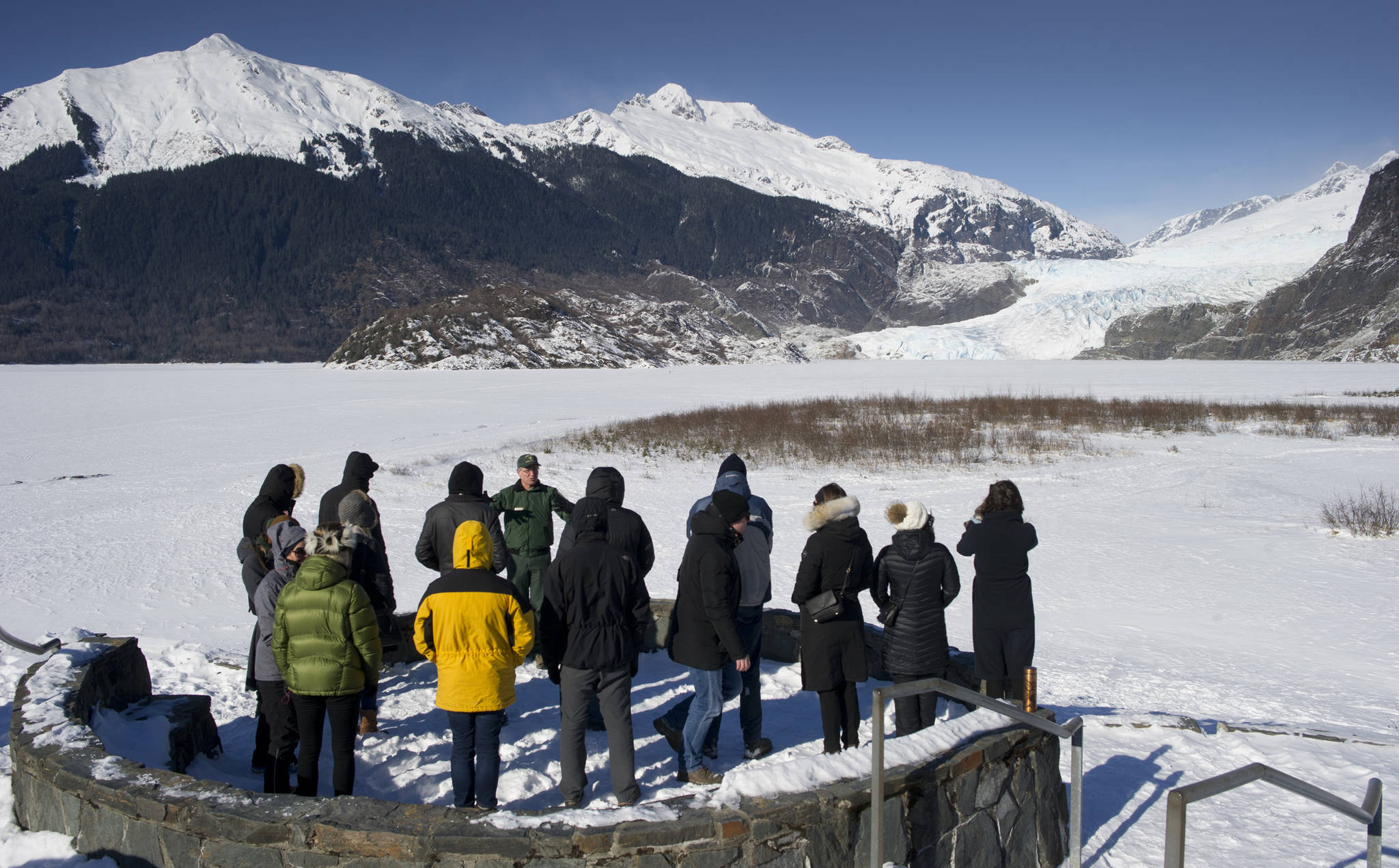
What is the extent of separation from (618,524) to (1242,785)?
334 cm

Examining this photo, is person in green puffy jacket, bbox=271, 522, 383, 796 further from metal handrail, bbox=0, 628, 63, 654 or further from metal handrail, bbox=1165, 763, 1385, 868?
metal handrail, bbox=1165, 763, 1385, 868

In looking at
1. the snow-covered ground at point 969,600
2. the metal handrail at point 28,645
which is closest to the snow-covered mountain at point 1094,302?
the snow-covered ground at point 969,600

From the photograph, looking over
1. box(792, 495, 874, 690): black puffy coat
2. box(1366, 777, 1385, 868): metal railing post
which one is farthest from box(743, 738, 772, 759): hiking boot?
box(1366, 777, 1385, 868): metal railing post

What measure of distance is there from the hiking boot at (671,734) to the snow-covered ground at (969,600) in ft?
0.43

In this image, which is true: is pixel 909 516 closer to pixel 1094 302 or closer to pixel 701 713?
pixel 701 713

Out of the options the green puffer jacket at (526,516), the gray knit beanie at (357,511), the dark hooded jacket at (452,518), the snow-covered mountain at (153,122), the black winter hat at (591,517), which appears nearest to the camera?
the black winter hat at (591,517)

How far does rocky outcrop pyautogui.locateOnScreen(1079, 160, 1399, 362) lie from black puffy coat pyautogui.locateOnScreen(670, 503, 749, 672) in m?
91.4

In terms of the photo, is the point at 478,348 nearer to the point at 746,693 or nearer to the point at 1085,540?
the point at 1085,540

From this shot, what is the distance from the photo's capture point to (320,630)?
13.7ft

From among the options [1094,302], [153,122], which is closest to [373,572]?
[1094,302]

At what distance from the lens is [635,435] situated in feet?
80.7

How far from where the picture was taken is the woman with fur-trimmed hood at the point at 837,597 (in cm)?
464

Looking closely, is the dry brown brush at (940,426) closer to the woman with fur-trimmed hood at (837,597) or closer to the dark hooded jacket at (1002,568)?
→ the dark hooded jacket at (1002,568)

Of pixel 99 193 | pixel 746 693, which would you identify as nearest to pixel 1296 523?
pixel 746 693
